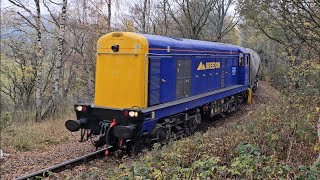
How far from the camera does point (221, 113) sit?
14.6 meters

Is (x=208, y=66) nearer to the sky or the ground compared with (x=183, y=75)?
nearer to the sky

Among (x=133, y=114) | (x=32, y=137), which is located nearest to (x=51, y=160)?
(x=32, y=137)

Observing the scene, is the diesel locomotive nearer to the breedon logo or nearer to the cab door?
the breedon logo

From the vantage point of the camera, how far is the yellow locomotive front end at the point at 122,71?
8508 mm

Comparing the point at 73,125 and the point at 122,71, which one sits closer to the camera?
the point at 73,125

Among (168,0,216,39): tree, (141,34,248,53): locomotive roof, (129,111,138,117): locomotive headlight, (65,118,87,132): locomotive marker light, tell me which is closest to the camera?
(129,111,138,117): locomotive headlight

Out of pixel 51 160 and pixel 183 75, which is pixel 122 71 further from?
pixel 51 160

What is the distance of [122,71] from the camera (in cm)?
874

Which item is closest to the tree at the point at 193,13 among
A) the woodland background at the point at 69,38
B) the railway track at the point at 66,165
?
the woodland background at the point at 69,38

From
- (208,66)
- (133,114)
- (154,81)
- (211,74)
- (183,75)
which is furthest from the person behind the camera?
(211,74)

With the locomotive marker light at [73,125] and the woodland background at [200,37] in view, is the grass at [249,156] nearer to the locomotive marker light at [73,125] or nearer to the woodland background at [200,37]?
the woodland background at [200,37]

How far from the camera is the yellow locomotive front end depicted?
8.51m

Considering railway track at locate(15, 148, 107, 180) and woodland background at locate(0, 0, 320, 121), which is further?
woodland background at locate(0, 0, 320, 121)

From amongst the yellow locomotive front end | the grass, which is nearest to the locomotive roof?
the yellow locomotive front end
